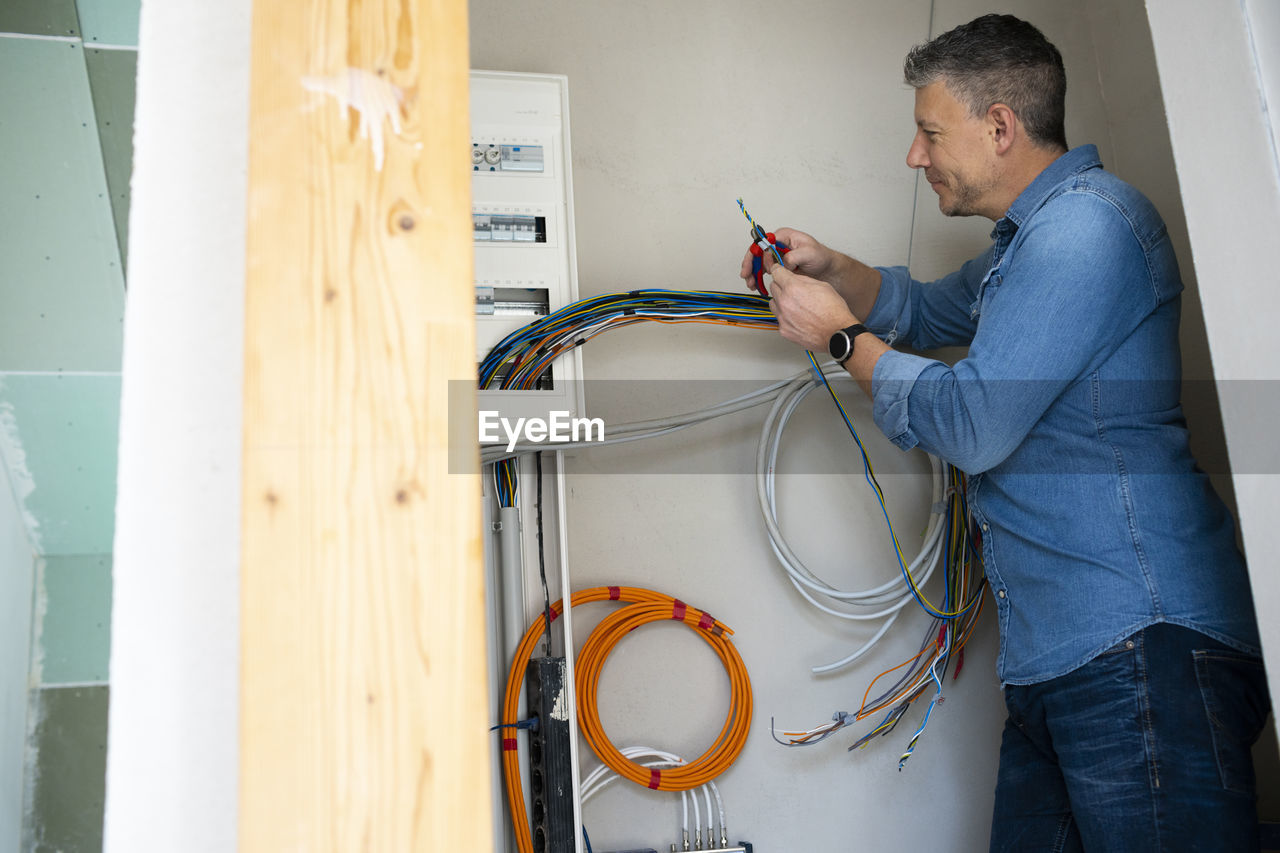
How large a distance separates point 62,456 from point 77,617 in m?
0.30

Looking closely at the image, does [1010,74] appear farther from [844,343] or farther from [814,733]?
[814,733]

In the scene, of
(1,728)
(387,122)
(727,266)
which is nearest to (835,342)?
(727,266)

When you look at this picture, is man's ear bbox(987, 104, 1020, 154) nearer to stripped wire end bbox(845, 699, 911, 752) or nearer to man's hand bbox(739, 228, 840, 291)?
man's hand bbox(739, 228, 840, 291)

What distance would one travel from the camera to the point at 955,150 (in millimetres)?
1823

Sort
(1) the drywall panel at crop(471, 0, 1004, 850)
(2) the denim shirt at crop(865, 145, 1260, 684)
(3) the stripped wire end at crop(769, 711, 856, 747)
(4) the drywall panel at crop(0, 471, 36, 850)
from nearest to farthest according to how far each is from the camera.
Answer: (2) the denim shirt at crop(865, 145, 1260, 684) < (4) the drywall panel at crop(0, 471, 36, 850) < (3) the stripped wire end at crop(769, 711, 856, 747) < (1) the drywall panel at crop(471, 0, 1004, 850)

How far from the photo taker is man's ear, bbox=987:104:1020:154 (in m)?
1.77

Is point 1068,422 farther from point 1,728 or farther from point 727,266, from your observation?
point 1,728

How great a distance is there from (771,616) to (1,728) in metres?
1.54

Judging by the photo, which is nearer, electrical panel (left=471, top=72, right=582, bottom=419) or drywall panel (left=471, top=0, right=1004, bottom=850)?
electrical panel (left=471, top=72, right=582, bottom=419)

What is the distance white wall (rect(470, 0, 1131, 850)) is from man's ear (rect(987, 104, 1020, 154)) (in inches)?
29.4

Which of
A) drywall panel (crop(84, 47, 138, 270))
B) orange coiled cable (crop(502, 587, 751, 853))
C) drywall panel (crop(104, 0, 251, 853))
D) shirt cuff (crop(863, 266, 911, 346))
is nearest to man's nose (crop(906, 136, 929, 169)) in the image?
shirt cuff (crop(863, 266, 911, 346))

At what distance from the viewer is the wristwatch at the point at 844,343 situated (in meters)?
1.65

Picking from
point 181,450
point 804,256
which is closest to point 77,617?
point 181,450

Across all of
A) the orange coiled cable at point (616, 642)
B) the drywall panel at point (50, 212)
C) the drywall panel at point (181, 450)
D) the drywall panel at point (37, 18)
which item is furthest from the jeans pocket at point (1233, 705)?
the drywall panel at point (37, 18)
